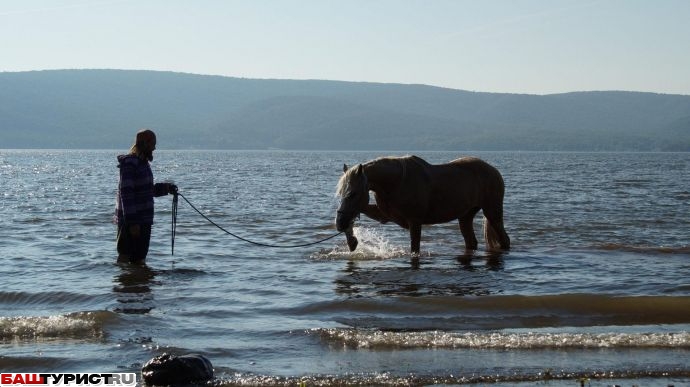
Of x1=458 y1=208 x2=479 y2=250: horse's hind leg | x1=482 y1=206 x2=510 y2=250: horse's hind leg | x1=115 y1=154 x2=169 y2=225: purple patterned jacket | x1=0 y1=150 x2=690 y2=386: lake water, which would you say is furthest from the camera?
x1=458 y1=208 x2=479 y2=250: horse's hind leg

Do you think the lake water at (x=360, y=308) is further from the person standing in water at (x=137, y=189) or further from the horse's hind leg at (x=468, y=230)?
the person standing in water at (x=137, y=189)

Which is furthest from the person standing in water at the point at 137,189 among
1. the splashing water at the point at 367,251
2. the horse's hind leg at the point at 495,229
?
the horse's hind leg at the point at 495,229

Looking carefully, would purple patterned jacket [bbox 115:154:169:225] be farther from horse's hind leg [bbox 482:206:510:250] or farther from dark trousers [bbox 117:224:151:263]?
horse's hind leg [bbox 482:206:510:250]

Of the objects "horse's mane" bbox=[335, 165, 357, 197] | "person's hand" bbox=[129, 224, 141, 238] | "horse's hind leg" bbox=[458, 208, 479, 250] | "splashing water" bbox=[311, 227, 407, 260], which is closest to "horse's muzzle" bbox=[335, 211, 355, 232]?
"horse's mane" bbox=[335, 165, 357, 197]

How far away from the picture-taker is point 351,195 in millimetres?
14023

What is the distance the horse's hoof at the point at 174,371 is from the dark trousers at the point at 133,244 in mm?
5718

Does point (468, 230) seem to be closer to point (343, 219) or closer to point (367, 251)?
point (367, 251)

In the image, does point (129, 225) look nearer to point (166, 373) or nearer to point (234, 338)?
point (234, 338)

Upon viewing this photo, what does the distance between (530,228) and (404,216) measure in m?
7.80

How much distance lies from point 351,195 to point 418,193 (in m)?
1.47

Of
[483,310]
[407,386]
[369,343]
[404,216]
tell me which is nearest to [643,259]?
[404,216]

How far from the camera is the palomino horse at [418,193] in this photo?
1414cm

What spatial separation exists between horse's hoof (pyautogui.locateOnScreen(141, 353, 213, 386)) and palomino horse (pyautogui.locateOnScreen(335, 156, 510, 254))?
611 cm

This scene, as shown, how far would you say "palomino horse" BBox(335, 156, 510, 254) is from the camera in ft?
46.4
